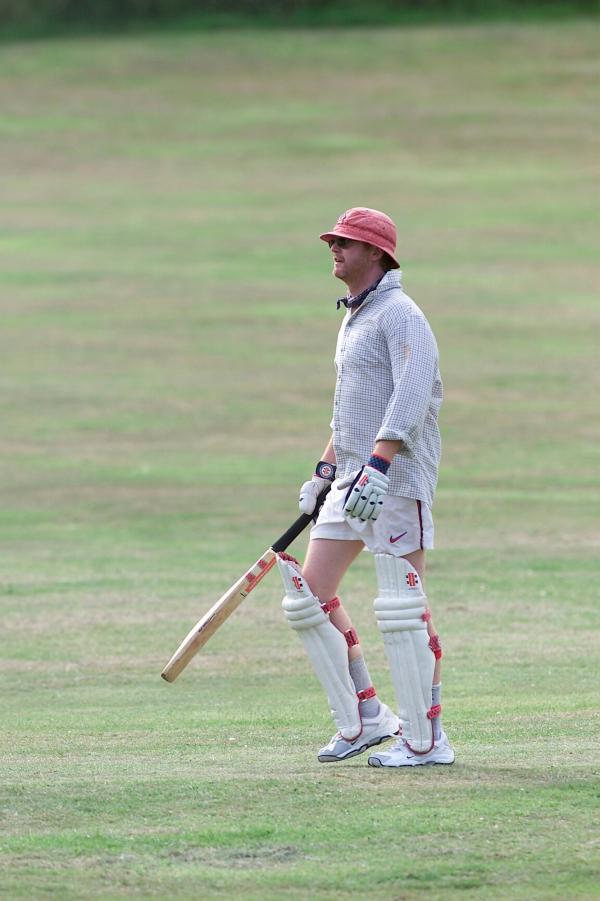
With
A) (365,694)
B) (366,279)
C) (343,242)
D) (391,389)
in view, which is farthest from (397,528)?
(343,242)

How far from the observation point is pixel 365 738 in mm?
7344

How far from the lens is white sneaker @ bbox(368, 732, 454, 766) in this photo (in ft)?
22.9

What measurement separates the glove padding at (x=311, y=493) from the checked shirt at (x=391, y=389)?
0.28 meters

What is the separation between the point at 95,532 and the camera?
15594 mm

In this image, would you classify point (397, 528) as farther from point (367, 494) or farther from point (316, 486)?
point (316, 486)

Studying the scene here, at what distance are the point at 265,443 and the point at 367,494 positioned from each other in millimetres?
12961

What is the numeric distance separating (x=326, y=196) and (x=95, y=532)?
Answer: 1996cm

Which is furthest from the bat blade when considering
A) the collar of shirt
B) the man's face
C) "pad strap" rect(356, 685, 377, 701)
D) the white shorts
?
the man's face

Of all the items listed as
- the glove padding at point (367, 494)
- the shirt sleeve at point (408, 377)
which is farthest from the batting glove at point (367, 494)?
the shirt sleeve at point (408, 377)

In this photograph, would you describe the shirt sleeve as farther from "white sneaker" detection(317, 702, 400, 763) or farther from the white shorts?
"white sneaker" detection(317, 702, 400, 763)

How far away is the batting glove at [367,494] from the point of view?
22.2 ft

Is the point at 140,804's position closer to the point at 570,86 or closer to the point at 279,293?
the point at 279,293

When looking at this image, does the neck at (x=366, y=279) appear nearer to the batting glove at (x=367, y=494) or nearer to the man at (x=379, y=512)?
the man at (x=379, y=512)

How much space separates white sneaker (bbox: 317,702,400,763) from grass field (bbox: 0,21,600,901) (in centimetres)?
14
